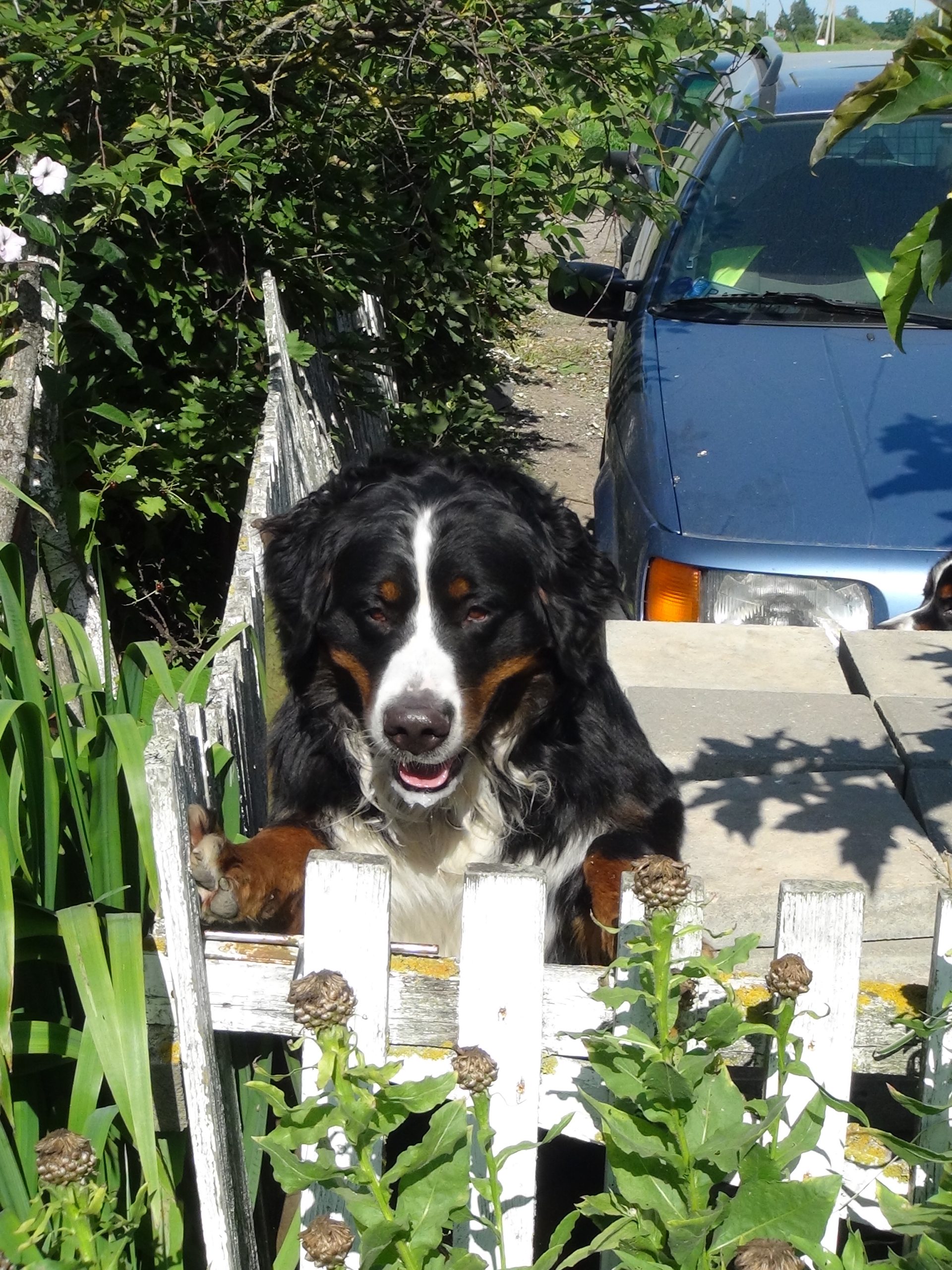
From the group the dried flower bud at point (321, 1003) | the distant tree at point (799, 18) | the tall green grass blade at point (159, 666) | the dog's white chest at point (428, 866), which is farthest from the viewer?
the distant tree at point (799, 18)

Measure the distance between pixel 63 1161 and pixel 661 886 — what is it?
666mm

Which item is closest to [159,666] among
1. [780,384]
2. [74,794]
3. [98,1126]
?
[74,794]

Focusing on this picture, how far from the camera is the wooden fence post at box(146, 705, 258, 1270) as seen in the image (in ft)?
5.20

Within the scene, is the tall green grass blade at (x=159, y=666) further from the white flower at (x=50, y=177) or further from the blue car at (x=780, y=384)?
the blue car at (x=780, y=384)

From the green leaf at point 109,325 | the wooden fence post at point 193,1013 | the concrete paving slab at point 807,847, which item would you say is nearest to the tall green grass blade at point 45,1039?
the wooden fence post at point 193,1013

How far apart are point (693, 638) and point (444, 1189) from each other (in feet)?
7.26

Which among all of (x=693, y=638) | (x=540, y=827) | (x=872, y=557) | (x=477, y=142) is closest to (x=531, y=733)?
(x=540, y=827)

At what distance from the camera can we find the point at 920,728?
2871 mm

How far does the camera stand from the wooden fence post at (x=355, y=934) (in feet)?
5.10

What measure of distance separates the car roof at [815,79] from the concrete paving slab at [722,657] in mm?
1681

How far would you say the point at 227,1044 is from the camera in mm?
1805

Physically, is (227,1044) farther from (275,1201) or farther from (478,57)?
(478,57)

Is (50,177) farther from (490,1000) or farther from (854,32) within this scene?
(854,32)

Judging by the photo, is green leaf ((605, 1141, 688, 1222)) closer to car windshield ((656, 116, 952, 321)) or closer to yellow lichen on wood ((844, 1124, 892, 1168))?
yellow lichen on wood ((844, 1124, 892, 1168))
